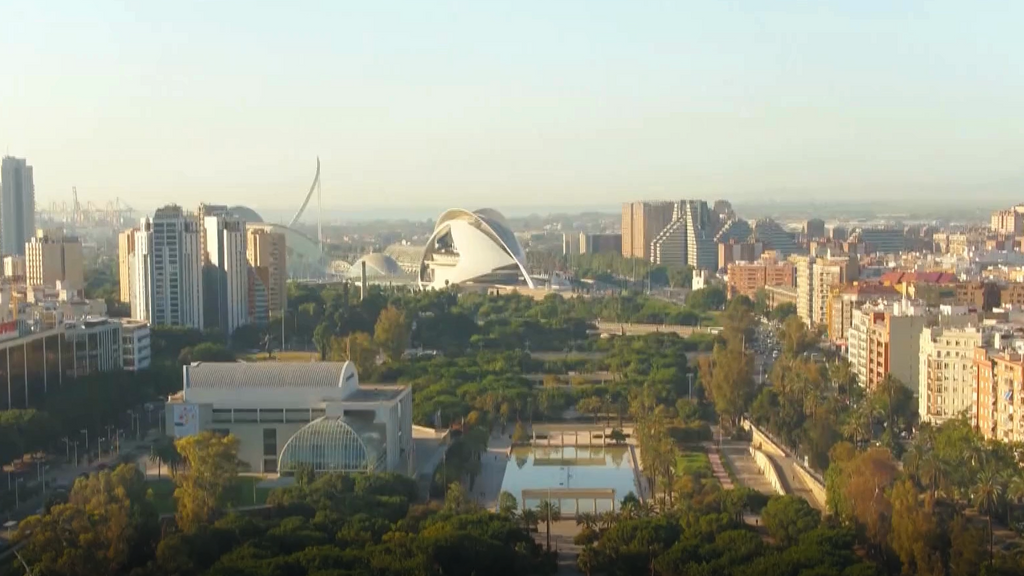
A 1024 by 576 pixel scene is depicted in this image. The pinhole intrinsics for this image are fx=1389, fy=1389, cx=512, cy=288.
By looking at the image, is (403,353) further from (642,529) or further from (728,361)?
(642,529)

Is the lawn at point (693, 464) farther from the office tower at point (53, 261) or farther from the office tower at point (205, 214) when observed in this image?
the office tower at point (53, 261)

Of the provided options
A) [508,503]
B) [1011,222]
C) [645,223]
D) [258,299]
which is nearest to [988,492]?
[508,503]

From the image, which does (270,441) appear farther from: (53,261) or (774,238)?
(774,238)

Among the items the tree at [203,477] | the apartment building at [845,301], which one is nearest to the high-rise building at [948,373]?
the apartment building at [845,301]

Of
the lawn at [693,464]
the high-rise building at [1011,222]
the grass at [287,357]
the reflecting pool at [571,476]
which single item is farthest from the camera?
the high-rise building at [1011,222]

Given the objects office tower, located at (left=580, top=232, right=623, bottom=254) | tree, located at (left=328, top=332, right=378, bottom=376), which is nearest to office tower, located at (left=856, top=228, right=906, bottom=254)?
office tower, located at (left=580, top=232, right=623, bottom=254)

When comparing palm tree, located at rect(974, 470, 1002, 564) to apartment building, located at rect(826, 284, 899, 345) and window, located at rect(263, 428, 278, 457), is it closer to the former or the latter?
window, located at rect(263, 428, 278, 457)

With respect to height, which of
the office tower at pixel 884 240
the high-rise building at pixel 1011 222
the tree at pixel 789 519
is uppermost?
the high-rise building at pixel 1011 222
